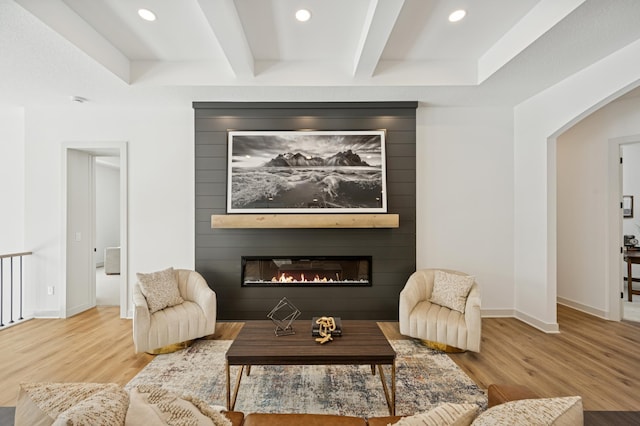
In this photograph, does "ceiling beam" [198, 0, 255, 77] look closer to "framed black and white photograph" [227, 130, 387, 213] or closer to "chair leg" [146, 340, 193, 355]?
"framed black and white photograph" [227, 130, 387, 213]

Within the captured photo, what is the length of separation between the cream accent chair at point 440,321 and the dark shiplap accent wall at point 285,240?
0.68 meters

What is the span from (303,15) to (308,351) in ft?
9.28

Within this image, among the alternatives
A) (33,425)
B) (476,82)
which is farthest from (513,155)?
(33,425)

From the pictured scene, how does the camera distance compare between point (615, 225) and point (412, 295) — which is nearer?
point (412, 295)

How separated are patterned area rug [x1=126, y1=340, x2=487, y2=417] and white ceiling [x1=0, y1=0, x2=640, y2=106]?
3018mm

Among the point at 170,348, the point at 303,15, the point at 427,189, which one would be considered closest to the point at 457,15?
the point at 303,15

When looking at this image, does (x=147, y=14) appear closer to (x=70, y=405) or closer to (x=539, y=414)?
(x=70, y=405)

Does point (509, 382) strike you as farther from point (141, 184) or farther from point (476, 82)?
point (141, 184)

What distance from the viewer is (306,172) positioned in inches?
162

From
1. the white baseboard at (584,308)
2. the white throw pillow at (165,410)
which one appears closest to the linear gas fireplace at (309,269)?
the white throw pillow at (165,410)

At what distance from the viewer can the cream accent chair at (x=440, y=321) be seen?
305cm

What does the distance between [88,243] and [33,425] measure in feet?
15.5

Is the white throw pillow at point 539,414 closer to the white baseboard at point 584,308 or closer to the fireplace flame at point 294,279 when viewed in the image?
the fireplace flame at point 294,279

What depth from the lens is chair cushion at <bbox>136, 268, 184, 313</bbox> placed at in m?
3.26
